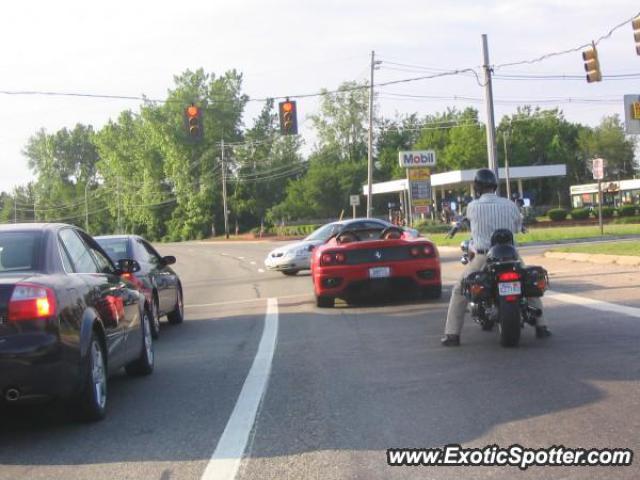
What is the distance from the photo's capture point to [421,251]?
45.4ft

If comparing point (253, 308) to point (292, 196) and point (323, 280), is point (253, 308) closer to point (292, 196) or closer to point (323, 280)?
point (323, 280)

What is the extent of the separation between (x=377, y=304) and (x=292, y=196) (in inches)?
3180

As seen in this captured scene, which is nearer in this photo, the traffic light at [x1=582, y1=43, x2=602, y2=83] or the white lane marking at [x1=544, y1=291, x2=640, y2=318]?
the white lane marking at [x1=544, y1=291, x2=640, y2=318]

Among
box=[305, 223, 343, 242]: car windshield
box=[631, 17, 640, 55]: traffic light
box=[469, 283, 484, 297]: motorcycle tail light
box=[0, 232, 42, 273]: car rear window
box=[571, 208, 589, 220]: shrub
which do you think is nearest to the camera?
box=[0, 232, 42, 273]: car rear window

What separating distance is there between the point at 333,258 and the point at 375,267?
0.66 meters

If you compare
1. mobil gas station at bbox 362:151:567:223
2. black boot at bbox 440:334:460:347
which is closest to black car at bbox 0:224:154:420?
black boot at bbox 440:334:460:347

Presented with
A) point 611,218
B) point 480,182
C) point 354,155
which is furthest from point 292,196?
point 480,182

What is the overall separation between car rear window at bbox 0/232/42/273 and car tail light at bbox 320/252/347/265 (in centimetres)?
730

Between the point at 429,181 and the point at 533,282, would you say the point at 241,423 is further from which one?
the point at 429,181

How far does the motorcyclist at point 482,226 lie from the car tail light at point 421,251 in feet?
14.5

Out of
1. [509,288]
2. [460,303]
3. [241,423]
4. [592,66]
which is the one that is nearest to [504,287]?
[509,288]

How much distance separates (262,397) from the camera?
723 centimetres

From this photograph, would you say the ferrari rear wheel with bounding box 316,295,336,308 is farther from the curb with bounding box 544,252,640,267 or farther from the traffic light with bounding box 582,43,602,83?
the traffic light with bounding box 582,43,602,83

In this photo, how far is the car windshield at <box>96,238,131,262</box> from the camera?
1242 cm
